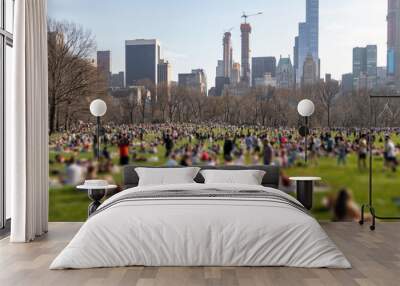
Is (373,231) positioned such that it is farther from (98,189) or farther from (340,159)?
(98,189)

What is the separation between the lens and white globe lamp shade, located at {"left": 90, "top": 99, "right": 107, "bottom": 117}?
745cm

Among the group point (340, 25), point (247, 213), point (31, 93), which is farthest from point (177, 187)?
point (340, 25)

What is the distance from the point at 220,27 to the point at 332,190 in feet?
8.87

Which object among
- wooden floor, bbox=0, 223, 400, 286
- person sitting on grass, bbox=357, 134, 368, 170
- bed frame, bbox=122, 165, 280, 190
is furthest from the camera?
person sitting on grass, bbox=357, 134, 368, 170

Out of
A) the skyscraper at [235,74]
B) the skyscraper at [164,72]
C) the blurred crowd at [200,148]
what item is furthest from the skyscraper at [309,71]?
the skyscraper at [164,72]

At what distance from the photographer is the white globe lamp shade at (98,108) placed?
745 cm

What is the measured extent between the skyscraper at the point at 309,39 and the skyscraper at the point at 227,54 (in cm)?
91

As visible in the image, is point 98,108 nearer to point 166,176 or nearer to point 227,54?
point 166,176

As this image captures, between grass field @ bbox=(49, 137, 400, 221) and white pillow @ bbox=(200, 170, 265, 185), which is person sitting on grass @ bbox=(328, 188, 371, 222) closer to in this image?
grass field @ bbox=(49, 137, 400, 221)

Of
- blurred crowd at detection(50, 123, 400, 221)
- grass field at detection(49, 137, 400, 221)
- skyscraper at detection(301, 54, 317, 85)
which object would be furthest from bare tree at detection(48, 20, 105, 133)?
skyscraper at detection(301, 54, 317, 85)

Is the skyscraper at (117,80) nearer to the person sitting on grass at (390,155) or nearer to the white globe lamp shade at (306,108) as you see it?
the white globe lamp shade at (306,108)

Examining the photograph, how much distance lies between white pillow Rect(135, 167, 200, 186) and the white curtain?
125cm

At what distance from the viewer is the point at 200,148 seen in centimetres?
765

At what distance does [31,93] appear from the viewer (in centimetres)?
591
